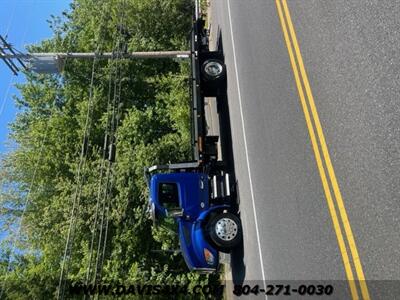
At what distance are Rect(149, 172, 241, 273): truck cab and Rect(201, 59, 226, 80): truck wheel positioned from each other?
4.05m

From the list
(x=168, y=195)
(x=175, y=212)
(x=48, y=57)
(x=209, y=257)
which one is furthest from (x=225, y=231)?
(x=48, y=57)

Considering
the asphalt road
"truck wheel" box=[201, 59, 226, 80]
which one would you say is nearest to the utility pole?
"truck wheel" box=[201, 59, 226, 80]

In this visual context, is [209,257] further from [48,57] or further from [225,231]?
[48,57]

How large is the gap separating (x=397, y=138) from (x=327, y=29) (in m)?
3.02

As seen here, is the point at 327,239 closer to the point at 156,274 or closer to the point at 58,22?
the point at 156,274

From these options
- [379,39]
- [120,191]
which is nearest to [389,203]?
[379,39]

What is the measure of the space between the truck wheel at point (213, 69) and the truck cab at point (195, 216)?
4.05m

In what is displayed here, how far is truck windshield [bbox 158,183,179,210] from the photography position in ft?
36.1

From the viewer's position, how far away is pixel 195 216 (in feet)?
35.9

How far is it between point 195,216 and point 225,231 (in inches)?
36.1

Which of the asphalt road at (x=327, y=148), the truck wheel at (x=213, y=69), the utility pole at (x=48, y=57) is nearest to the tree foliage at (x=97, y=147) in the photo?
the utility pole at (x=48, y=57)

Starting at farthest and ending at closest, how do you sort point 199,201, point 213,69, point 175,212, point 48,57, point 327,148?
point 48,57 → point 213,69 → point 199,201 → point 175,212 → point 327,148

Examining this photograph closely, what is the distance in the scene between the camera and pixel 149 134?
20.4m

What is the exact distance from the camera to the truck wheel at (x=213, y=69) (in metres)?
14.1
